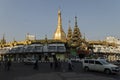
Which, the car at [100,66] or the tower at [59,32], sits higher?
the tower at [59,32]

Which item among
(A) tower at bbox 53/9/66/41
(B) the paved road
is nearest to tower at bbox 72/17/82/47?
(A) tower at bbox 53/9/66/41

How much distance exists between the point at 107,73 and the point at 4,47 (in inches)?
2497

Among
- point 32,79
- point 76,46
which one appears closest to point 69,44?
point 76,46

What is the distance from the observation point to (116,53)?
83.1 meters

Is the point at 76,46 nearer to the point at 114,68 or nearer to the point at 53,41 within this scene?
the point at 53,41

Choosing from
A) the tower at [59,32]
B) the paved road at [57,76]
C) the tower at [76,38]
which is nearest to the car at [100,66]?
the paved road at [57,76]

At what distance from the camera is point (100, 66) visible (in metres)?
25.7

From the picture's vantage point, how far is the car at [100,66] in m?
24.5

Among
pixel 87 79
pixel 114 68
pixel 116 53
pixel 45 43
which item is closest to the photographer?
pixel 87 79

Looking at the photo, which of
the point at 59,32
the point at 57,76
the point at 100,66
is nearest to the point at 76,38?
the point at 59,32

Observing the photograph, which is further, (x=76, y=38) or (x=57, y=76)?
(x=76, y=38)

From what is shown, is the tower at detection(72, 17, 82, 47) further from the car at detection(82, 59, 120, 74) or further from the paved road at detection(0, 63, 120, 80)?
the paved road at detection(0, 63, 120, 80)

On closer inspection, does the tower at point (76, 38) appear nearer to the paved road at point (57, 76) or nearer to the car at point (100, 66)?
the car at point (100, 66)

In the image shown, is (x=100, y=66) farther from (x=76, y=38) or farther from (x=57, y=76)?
(x=76, y=38)
